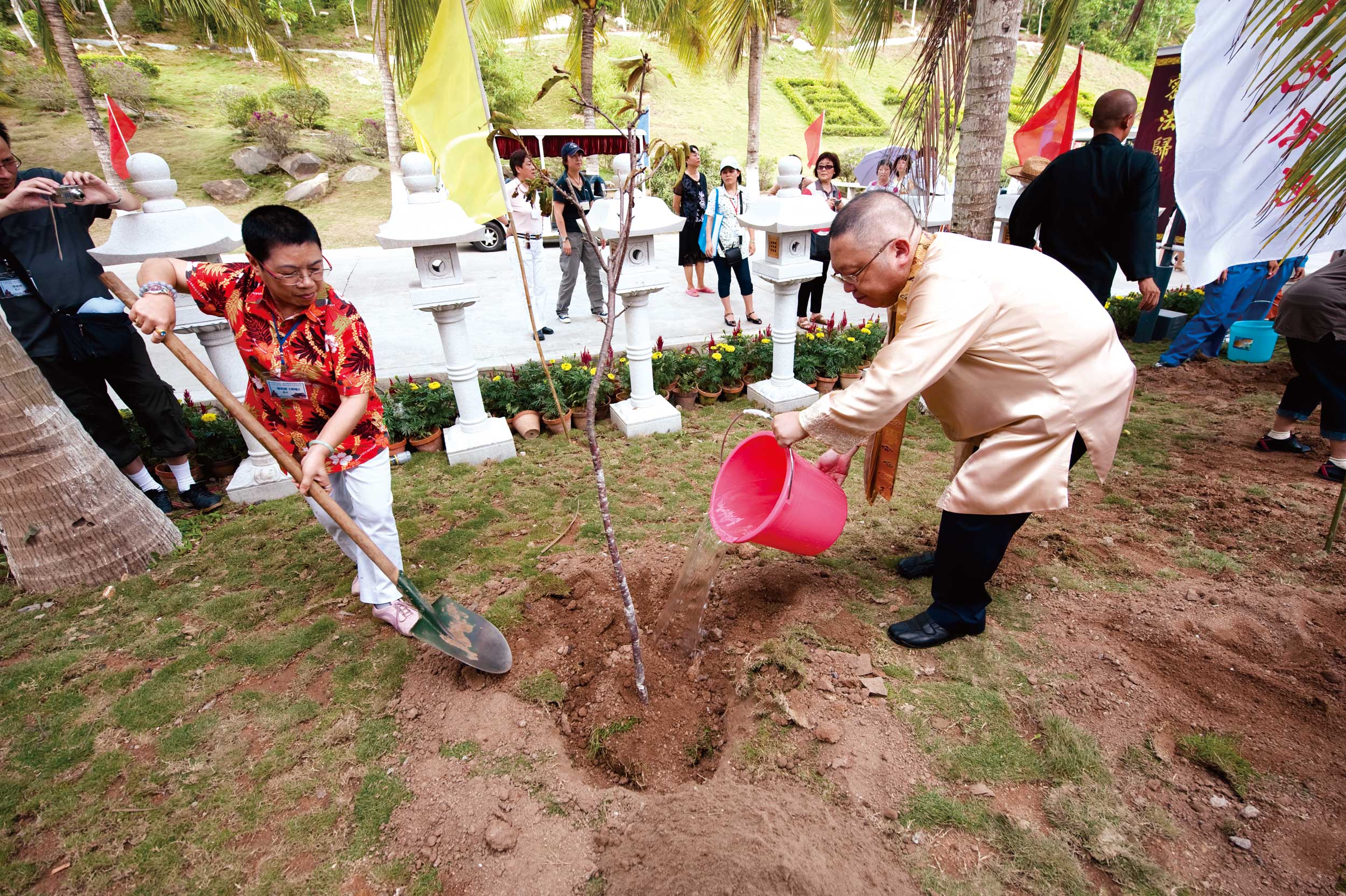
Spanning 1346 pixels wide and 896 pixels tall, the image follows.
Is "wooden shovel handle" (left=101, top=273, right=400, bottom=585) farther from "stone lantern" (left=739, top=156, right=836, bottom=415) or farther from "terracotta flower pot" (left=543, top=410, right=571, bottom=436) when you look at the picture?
"stone lantern" (left=739, top=156, right=836, bottom=415)

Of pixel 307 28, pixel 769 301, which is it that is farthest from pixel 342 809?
pixel 307 28

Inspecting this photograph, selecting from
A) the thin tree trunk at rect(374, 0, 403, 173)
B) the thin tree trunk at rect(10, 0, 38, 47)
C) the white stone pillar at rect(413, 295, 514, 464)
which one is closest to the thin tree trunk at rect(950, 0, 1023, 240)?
the white stone pillar at rect(413, 295, 514, 464)

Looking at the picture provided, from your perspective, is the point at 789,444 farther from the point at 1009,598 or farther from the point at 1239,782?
the point at 1239,782

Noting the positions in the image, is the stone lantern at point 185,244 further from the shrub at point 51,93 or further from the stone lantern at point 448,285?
the shrub at point 51,93

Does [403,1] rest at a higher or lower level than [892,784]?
higher

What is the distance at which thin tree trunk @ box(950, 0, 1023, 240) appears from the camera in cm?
389

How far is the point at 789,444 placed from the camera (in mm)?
2172

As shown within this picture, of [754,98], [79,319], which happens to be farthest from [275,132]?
[79,319]

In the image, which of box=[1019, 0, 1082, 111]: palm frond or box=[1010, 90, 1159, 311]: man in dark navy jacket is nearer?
box=[1010, 90, 1159, 311]: man in dark navy jacket

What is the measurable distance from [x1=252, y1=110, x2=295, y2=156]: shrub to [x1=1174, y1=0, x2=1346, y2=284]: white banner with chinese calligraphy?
21.0 m

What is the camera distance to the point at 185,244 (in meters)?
3.49

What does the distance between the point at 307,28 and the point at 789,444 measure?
39063 mm

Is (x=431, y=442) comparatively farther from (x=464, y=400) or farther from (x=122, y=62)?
(x=122, y=62)

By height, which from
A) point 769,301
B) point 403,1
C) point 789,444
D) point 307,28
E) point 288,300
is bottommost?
point 769,301
